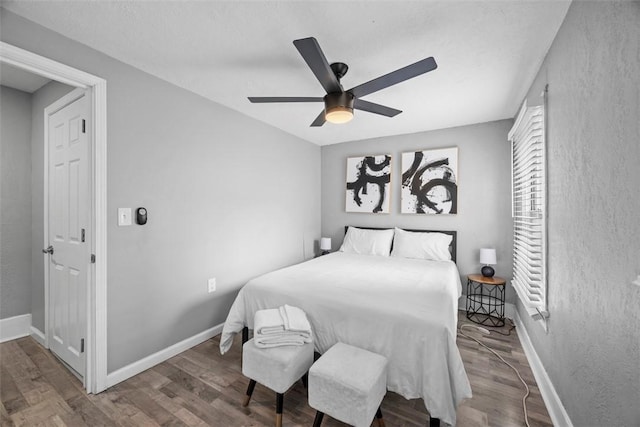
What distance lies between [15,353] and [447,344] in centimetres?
361

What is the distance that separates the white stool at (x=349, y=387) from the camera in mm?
1357

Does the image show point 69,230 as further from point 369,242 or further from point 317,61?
point 369,242

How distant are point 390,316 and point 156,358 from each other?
2024 mm

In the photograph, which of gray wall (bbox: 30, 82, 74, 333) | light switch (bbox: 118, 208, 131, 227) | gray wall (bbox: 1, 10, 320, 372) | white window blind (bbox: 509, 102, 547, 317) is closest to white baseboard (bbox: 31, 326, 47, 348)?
gray wall (bbox: 30, 82, 74, 333)

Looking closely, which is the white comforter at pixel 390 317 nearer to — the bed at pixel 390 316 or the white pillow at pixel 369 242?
the bed at pixel 390 316

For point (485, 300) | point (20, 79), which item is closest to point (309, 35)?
point (20, 79)

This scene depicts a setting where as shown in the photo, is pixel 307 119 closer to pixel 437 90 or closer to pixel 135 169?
pixel 437 90

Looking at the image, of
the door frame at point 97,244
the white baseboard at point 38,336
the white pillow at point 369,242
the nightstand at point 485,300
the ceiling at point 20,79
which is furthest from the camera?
the white pillow at point 369,242

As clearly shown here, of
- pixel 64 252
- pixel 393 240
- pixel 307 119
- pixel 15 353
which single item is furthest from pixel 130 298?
pixel 393 240

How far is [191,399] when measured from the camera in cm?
185

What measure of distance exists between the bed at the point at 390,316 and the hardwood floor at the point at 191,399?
297 mm

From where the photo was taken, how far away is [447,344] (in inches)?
60.7

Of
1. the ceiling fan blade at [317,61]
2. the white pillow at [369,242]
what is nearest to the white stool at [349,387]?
the ceiling fan blade at [317,61]

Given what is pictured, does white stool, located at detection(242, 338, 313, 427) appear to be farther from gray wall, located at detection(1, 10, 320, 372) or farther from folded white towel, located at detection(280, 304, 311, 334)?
gray wall, located at detection(1, 10, 320, 372)
